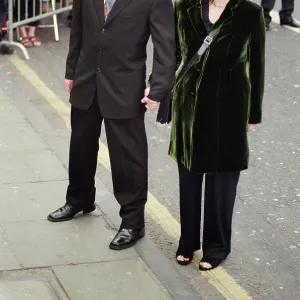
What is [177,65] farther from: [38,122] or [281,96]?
[281,96]

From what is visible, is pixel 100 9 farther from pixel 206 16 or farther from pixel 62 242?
pixel 62 242

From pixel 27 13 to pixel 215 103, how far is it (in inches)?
251

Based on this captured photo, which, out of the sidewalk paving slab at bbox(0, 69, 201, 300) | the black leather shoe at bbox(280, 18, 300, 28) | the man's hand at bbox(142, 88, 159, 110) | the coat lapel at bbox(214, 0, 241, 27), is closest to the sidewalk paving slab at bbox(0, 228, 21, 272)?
the sidewalk paving slab at bbox(0, 69, 201, 300)

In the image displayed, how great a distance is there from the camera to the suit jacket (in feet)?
17.7

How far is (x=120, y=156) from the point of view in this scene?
5.80 metres

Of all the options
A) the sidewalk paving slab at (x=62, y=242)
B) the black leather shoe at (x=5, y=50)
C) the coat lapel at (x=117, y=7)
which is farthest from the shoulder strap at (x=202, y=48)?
the black leather shoe at (x=5, y=50)

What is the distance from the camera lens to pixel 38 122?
8359 millimetres

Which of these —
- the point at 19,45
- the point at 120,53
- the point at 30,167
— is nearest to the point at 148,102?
the point at 120,53

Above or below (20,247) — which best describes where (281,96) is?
below

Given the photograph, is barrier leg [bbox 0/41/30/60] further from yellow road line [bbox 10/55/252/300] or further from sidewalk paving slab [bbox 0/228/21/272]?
sidewalk paving slab [bbox 0/228/21/272]

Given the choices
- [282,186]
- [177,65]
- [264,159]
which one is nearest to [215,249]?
[177,65]

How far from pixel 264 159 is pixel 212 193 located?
7.45 ft

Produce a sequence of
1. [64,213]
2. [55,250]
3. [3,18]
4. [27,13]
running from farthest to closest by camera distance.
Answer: [27,13]
[3,18]
[64,213]
[55,250]

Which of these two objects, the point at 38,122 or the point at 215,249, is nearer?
the point at 215,249
